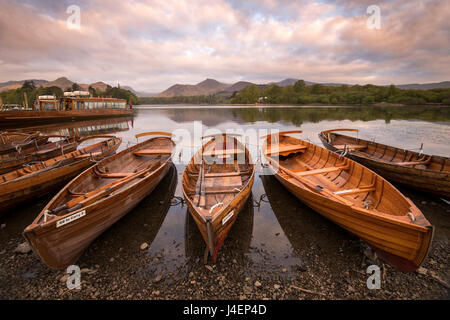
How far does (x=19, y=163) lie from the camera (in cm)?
988

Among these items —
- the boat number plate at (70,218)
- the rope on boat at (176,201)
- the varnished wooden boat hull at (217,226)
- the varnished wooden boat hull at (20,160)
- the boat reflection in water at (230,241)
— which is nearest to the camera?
the boat number plate at (70,218)

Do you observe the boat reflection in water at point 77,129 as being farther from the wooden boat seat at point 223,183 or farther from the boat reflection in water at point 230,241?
the boat reflection in water at point 230,241

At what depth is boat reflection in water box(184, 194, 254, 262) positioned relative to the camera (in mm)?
5406

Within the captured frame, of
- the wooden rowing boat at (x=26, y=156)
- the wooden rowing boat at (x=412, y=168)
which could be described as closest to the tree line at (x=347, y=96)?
the wooden rowing boat at (x=412, y=168)

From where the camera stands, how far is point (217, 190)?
730 centimetres

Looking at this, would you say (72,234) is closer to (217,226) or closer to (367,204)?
(217,226)

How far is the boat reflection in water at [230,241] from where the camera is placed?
541 centimetres

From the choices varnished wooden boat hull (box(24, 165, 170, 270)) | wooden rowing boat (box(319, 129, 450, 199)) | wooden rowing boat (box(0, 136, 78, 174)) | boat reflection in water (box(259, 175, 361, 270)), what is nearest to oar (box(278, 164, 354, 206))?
boat reflection in water (box(259, 175, 361, 270))

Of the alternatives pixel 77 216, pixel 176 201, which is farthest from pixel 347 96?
pixel 77 216

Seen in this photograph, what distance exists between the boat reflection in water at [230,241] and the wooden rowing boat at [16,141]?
12.9 metres

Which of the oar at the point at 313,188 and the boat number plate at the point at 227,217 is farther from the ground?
the oar at the point at 313,188

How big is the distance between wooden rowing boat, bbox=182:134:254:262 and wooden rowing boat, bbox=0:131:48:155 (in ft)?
39.4
